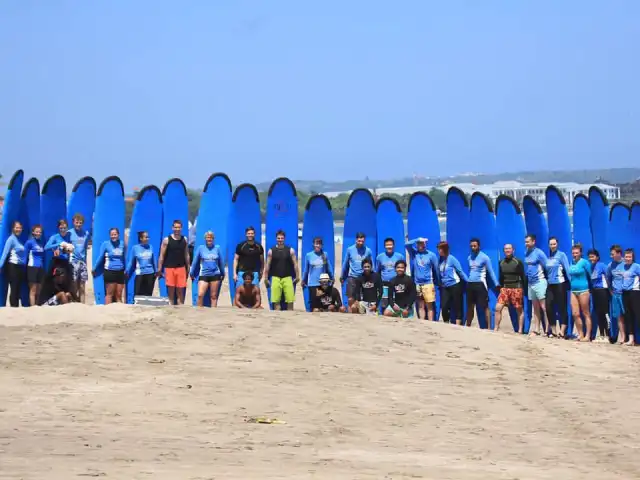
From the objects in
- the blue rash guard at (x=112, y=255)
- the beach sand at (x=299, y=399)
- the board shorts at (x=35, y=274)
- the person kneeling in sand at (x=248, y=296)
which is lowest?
the beach sand at (x=299, y=399)

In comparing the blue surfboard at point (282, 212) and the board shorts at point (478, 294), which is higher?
the blue surfboard at point (282, 212)

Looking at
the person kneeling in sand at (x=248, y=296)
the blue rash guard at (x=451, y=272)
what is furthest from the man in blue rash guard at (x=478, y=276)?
the person kneeling in sand at (x=248, y=296)

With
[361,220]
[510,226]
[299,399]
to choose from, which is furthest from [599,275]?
[299,399]

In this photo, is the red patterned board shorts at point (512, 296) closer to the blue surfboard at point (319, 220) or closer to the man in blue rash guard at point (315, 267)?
the man in blue rash guard at point (315, 267)

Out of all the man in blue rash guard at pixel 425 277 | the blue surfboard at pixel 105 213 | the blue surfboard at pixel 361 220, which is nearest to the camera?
the man in blue rash guard at pixel 425 277

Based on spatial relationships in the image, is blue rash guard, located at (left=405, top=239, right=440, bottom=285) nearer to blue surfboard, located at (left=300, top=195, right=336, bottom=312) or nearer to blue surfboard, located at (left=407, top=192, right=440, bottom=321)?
blue surfboard, located at (left=407, top=192, right=440, bottom=321)

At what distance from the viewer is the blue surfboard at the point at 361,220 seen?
13.7 m

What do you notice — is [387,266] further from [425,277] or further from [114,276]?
[114,276]

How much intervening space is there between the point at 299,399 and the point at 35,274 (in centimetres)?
532

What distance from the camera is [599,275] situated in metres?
12.8

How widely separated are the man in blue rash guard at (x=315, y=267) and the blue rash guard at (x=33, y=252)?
119 inches

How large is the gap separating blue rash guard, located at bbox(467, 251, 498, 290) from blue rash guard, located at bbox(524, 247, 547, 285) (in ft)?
1.48

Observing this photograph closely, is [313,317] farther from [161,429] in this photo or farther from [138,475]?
[138,475]

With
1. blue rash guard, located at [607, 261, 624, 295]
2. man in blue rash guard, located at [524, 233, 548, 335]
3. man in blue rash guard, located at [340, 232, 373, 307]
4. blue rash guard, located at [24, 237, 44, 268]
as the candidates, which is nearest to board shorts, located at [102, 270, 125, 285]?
blue rash guard, located at [24, 237, 44, 268]
